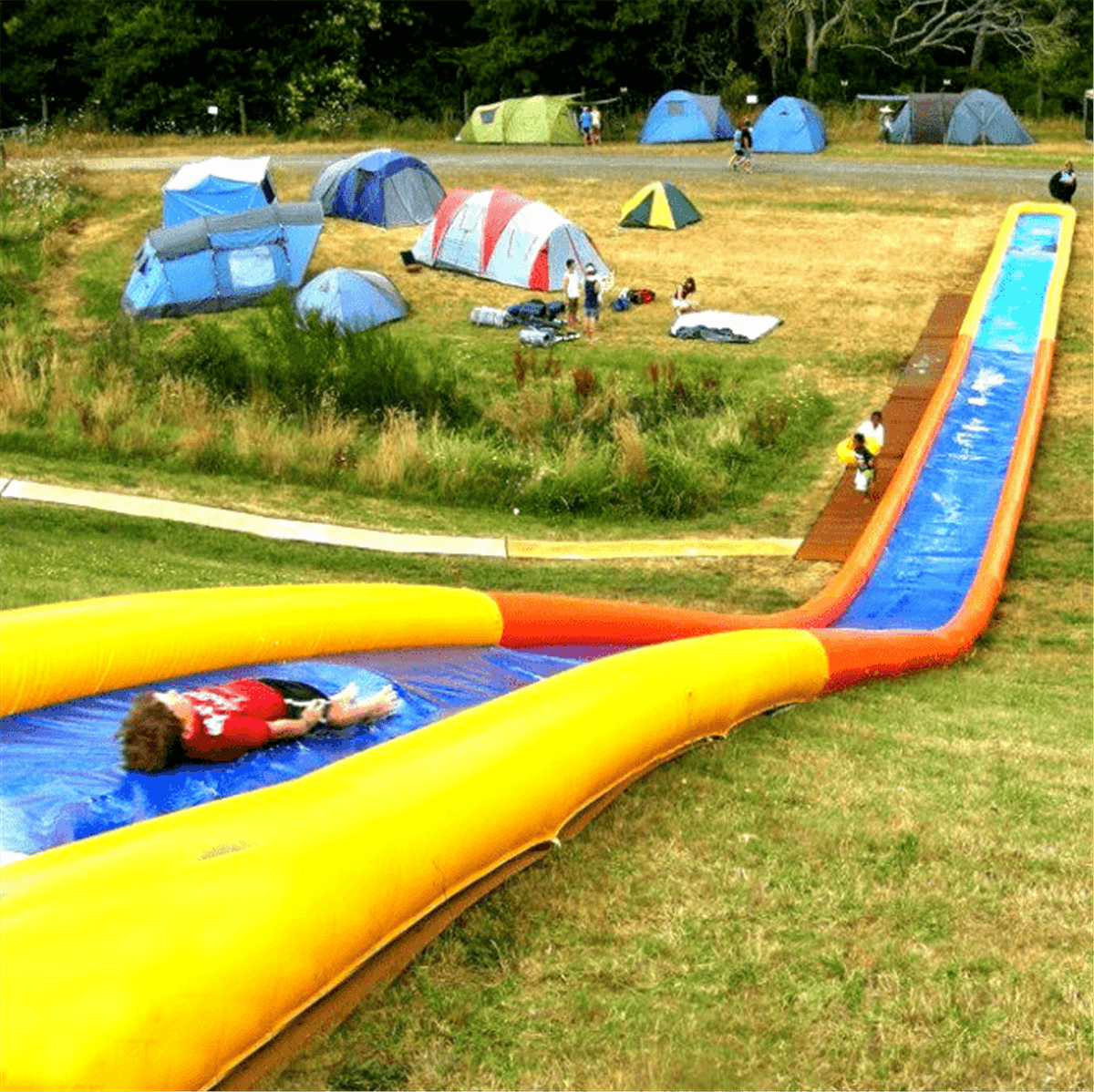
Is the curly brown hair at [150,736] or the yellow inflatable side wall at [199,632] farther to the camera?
the yellow inflatable side wall at [199,632]

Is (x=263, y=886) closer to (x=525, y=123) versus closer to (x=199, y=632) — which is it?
(x=199, y=632)

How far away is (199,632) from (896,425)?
1479cm

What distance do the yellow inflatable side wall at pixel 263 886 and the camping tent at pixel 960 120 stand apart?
37.2 metres

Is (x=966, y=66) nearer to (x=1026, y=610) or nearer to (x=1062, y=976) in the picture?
(x=1026, y=610)

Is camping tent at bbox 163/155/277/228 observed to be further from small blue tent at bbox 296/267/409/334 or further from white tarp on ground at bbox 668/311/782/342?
white tarp on ground at bbox 668/311/782/342

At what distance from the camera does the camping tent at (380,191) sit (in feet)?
116

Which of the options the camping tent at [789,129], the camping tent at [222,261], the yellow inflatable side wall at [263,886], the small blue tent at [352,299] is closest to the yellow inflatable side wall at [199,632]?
the yellow inflatable side wall at [263,886]

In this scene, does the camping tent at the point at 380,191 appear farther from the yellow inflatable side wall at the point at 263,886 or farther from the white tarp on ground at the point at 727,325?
the yellow inflatable side wall at the point at 263,886

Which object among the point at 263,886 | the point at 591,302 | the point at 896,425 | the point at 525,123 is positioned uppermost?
the point at 525,123

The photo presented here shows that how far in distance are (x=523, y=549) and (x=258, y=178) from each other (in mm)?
17155

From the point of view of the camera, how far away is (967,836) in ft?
30.1

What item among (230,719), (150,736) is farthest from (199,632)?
(150,736)

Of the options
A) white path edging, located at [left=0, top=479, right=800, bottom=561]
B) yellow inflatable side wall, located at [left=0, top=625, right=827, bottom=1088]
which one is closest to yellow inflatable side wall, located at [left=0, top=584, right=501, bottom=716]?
yellow inflatable side wall, located at [left=0, top=625, right=827, bottom=1088]

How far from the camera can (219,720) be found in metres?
8.49
